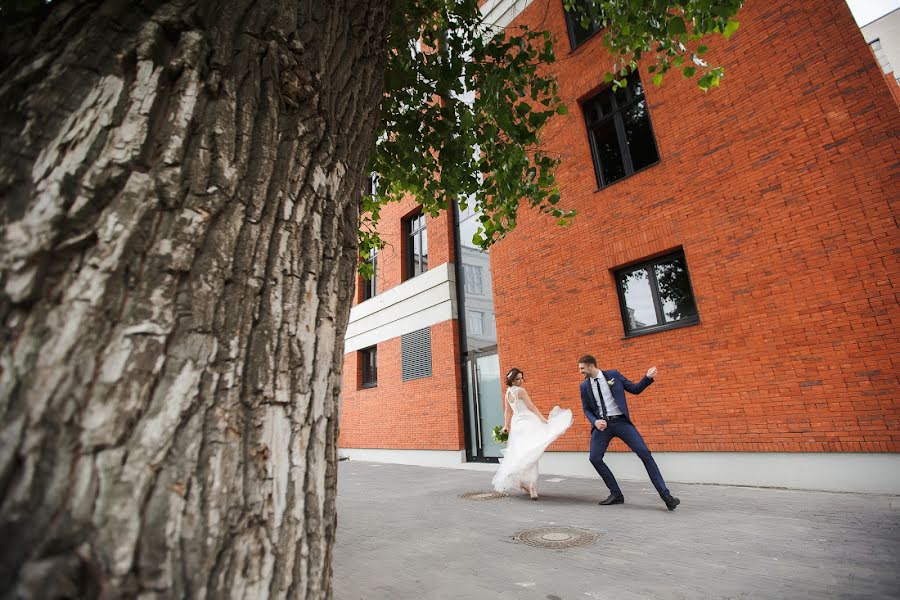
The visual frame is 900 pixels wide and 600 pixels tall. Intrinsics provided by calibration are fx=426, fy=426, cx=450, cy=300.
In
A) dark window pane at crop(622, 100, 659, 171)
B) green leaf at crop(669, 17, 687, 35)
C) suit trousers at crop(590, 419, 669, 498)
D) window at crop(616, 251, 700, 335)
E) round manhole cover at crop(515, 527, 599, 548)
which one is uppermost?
dark window pane at crop(622, 100, 659, 171)

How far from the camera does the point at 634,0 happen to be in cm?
349

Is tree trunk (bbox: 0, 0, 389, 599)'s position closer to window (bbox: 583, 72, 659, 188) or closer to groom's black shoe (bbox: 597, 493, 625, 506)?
groom's black shoe (bbox: 597, 493, 625, 506)

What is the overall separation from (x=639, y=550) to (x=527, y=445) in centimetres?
262

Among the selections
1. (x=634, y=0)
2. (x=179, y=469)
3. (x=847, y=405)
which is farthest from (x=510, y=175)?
(x=847, y=405)

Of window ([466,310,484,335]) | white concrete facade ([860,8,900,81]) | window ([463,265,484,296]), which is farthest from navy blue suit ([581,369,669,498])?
white concrete facade ([860,8,900,81])

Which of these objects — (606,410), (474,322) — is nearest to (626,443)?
(606,410)

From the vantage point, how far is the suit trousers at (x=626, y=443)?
477cm

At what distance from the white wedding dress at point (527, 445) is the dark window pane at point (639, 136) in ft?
16.9

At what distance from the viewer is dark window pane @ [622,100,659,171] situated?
8.12 metres

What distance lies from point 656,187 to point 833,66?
8.85ft

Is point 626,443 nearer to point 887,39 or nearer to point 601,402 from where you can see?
point 601,402

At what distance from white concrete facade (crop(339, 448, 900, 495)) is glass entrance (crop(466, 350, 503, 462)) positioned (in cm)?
229

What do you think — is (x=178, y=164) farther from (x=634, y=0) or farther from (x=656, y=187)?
(x=656, y=187)

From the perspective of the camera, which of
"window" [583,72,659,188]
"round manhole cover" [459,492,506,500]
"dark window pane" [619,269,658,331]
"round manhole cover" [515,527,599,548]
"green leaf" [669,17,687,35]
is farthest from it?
"window" [583,72,659,188]
